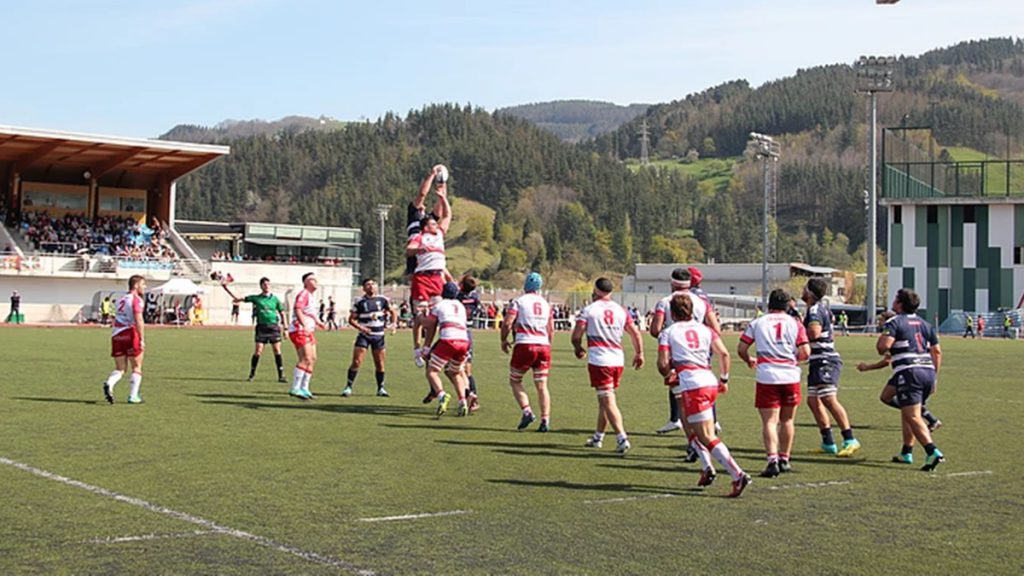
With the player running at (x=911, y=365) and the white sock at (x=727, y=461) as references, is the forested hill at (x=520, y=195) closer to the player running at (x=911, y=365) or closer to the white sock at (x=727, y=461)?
the player running at (x=911, y=365)

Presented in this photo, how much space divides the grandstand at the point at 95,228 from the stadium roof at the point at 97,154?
0.05 metres

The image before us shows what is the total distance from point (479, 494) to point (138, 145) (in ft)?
186

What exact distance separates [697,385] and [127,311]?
922cm

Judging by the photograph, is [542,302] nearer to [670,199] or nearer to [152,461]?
[152,461]

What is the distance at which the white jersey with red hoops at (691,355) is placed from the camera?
10578 millimetres

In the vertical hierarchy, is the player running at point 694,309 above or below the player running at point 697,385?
above

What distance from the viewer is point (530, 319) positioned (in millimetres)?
14273

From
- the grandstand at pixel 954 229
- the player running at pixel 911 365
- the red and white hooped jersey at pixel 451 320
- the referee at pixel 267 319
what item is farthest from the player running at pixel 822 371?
the grandstand at pixel 954 229

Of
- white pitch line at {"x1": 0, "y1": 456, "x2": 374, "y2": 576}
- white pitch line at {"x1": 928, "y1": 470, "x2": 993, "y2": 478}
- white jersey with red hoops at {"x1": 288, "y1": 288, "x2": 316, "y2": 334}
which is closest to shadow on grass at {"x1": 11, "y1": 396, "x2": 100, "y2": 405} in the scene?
white jersey with red hoops at {"x1": 288, "y1": 288, "x2": 316, "y2": 334}

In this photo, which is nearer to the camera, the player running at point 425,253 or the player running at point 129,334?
the player running at point 425,253

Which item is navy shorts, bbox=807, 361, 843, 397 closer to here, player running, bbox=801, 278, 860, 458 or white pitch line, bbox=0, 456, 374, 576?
player running, bbox=801, 278, 860, 458

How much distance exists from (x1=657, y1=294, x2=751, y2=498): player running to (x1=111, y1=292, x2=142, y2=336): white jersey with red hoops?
335 inches

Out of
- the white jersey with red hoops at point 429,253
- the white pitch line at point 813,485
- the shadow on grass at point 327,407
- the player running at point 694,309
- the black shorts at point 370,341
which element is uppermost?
the white jersey with red hoops at point 429,253

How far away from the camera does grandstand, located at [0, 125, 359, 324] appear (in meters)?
60.1
